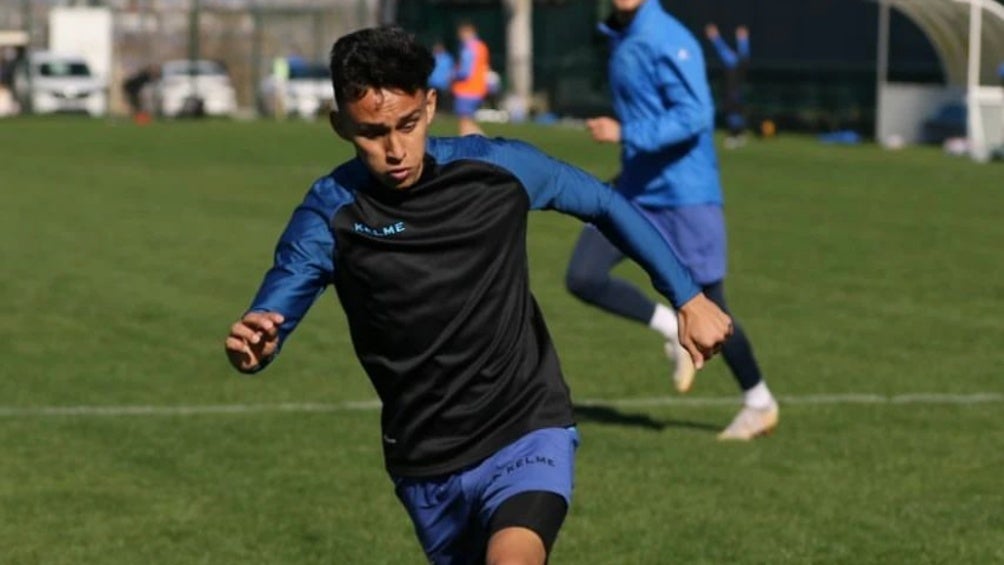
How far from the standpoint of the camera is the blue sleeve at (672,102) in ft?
32.5

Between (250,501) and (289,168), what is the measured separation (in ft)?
78.6

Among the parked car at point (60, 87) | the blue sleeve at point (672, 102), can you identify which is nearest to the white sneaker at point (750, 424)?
the blue sleeve at point (672, 102)

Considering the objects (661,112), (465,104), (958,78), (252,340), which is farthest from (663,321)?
(465,104)

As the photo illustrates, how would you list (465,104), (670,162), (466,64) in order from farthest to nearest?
1. (466,64)
2. (465,104)
3. (670,162)

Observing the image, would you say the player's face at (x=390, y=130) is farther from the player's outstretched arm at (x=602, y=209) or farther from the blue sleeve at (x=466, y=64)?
the blue sleeve at (x=466, y=64)

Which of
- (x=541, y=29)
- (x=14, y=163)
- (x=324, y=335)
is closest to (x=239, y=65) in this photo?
(x=541, y=29)

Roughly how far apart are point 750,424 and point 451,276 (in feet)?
16.2

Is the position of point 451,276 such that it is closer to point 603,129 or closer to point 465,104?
point 603,129

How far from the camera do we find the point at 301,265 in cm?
532

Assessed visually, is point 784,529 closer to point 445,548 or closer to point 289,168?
point 445,548

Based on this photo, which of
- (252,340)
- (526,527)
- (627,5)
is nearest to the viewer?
(252,340)

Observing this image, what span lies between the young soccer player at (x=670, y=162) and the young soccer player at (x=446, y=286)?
169 inches

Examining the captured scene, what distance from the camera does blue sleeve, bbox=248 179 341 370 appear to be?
206 inches

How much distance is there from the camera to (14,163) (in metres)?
33.6
